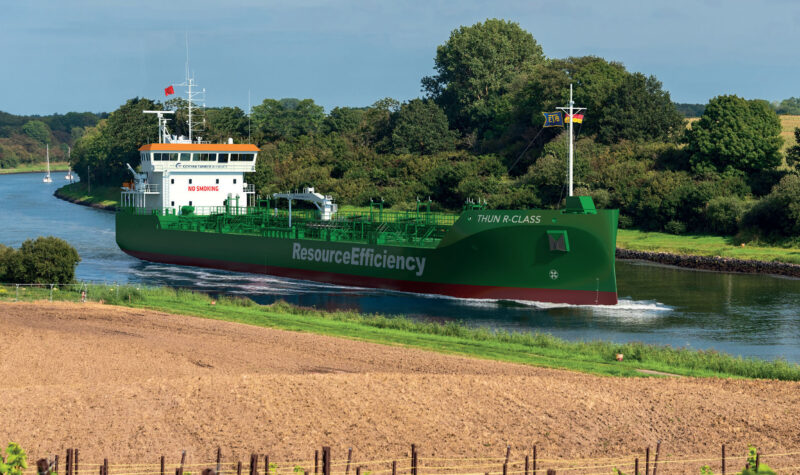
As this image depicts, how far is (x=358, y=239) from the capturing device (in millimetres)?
42938

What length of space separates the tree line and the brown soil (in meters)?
37.3

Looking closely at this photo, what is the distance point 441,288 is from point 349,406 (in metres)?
20.3

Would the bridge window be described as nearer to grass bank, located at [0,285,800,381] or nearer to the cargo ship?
the cargo ship

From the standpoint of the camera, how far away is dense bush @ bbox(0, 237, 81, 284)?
35.7 m

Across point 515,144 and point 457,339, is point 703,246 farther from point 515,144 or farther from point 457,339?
point 515,144

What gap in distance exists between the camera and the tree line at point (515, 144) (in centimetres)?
5903

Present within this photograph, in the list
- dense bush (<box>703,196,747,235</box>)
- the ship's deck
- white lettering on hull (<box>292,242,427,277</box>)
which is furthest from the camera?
dense bush (<box>703,196,747,235</box>)

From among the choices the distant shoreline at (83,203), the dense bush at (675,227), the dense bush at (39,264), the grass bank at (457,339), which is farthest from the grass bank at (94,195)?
the grass bank at (457,339)

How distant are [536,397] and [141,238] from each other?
40.5 m

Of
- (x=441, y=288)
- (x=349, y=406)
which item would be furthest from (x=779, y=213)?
(x=349, y=406)

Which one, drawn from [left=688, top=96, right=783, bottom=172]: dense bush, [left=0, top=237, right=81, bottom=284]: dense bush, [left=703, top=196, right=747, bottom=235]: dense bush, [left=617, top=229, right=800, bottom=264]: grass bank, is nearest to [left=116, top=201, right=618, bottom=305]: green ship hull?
[left=0, top=237, right=81, bottom=284]: dense bush

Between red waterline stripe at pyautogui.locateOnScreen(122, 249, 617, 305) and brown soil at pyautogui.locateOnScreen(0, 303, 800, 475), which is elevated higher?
red waterline stripe at pyautogui.locateOnScreen(122, 249, 617, 305)

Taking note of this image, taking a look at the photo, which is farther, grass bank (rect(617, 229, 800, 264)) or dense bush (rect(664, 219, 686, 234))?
dense bush (rect(664, 219, 686, 234))

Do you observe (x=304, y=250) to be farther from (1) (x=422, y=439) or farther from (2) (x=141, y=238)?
(1) (x=422, y=439)
